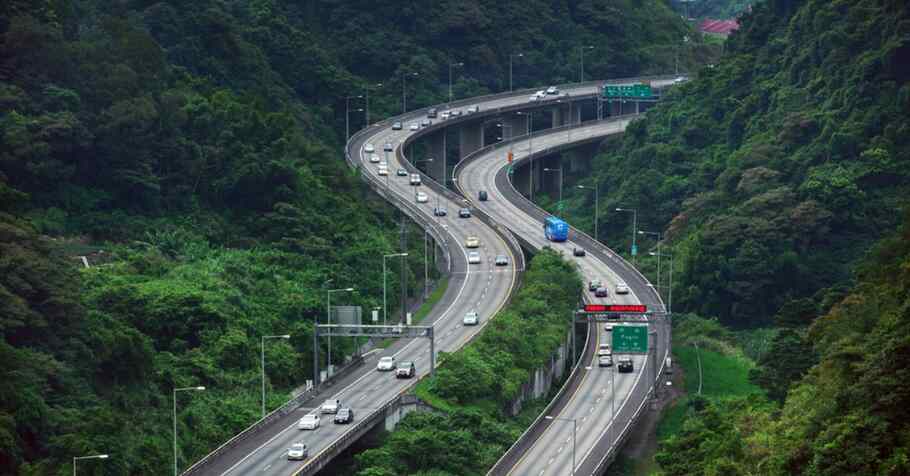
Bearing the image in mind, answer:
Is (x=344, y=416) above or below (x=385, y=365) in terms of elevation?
below

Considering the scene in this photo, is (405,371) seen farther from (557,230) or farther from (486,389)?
(557,230)

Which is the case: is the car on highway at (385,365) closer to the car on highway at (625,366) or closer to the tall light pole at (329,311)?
the tall light pole at (329,311)

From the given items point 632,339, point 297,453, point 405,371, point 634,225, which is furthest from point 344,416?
point 634,225

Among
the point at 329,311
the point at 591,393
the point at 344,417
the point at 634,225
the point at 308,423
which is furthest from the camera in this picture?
the point at 634,225

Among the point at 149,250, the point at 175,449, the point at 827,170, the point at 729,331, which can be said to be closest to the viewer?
the point at 175,449

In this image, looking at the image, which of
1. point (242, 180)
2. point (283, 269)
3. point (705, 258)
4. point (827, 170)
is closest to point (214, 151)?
point (242, 180)

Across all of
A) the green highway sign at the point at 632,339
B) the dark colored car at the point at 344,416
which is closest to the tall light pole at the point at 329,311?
the dark colored car at the point at 344,416

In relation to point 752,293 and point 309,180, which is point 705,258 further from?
point 309,180
